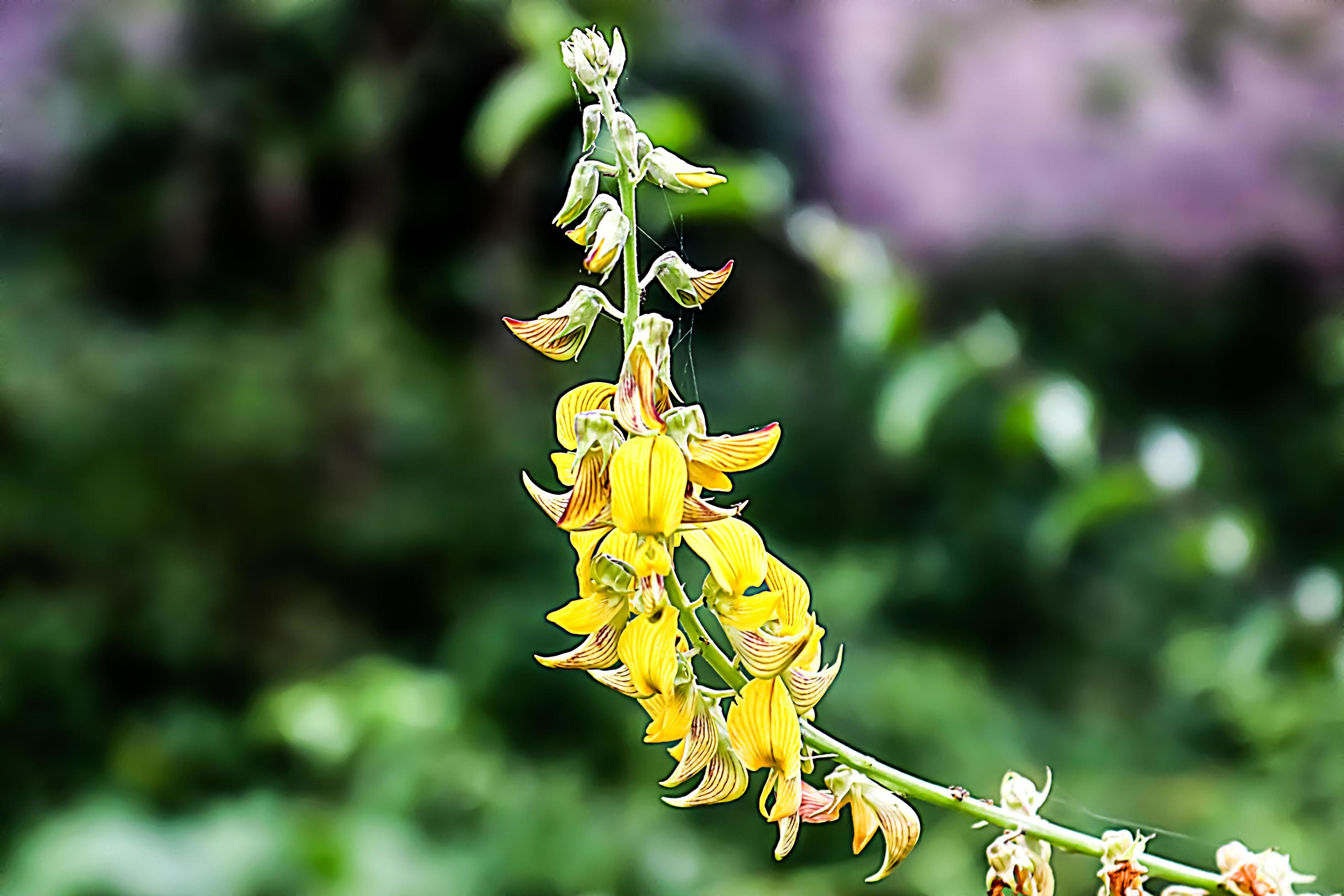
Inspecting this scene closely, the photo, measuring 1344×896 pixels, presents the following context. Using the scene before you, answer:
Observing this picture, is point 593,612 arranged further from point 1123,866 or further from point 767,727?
point 1123,866

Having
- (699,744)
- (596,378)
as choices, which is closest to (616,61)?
(699,744)

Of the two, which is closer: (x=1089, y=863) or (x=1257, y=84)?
(x=1089, y=863)

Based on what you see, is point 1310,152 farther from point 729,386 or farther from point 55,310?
point 55,310

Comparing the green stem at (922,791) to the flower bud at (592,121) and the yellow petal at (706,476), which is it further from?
the flower bud at (592,121)

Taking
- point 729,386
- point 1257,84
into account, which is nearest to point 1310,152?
point 1257,84

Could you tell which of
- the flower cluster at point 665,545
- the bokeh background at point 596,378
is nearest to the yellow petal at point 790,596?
the flower cluster at point 665,545

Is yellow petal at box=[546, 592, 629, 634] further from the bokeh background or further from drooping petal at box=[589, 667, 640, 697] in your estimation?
the bokeh background
